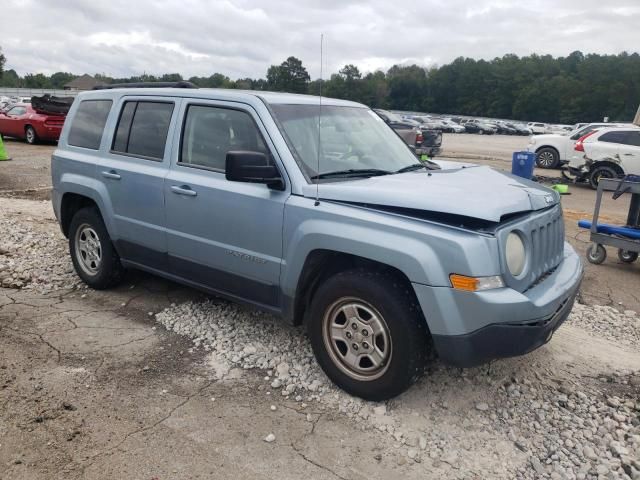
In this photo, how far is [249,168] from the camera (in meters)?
3.40

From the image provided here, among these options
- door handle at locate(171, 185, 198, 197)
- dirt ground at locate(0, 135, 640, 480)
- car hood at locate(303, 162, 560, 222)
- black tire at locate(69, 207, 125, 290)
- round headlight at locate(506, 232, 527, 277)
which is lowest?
dirt ground at locate(0, 135, 640, 480)

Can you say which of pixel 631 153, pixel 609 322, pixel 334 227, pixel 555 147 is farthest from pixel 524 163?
pixel 555 147

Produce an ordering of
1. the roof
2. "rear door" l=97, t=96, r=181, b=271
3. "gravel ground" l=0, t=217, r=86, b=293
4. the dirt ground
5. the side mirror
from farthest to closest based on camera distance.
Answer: "gravel ground" l=0, t=217, r=86, b=293 < "rear door" l=97, t=96, r=181, b=271 < the roof < the side mirror < the dirt ground

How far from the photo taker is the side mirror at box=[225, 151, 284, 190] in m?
3.38

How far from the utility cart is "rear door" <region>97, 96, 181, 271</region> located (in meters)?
5.18

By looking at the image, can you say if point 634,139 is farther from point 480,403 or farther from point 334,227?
point 334,227

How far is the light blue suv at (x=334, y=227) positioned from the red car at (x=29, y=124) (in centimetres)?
1583

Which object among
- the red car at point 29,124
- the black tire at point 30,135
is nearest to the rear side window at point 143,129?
the red car at point 29,124

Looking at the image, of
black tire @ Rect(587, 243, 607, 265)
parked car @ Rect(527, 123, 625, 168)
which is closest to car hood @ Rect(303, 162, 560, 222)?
black tire @ Rect(587, 243, 607, 265)

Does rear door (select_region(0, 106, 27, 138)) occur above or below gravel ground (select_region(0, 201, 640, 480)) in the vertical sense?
above

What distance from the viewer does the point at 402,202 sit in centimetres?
315

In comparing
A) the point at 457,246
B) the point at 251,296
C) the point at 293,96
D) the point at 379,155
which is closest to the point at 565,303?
the point at 457,246

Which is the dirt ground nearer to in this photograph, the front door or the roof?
the front door

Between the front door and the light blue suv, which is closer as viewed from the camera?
the light blue suv
